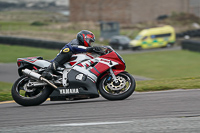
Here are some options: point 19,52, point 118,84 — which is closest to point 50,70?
point 118,84

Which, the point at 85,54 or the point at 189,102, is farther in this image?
the point at 85,54

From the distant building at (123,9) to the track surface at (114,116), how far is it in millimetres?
54755

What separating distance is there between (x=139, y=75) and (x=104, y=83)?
12017mm

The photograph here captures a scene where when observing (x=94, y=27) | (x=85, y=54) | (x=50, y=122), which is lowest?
(x=94, y=27)

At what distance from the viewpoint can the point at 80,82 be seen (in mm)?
7457

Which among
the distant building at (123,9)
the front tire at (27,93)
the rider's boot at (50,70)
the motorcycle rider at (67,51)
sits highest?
the motorcycle rider at (67,51)

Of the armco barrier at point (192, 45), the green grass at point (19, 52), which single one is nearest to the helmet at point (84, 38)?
the green grass at point (19, 52)

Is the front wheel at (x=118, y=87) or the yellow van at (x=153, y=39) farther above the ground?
the front wheel at (x=118, y=87)

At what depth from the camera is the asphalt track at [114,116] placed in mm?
4902

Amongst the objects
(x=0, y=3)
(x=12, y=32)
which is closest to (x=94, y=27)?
(x=12, y=32)

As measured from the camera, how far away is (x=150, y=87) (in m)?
9.30

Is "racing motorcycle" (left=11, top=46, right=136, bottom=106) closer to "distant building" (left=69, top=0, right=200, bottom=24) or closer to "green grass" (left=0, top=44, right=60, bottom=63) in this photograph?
"green grass" (left=0, top=44, right=60, bottom=63)

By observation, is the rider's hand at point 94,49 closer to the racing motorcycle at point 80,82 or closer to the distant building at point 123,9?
the racing motorcycle at point 80,82

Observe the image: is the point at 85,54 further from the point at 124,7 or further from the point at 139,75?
the point at 124,7
